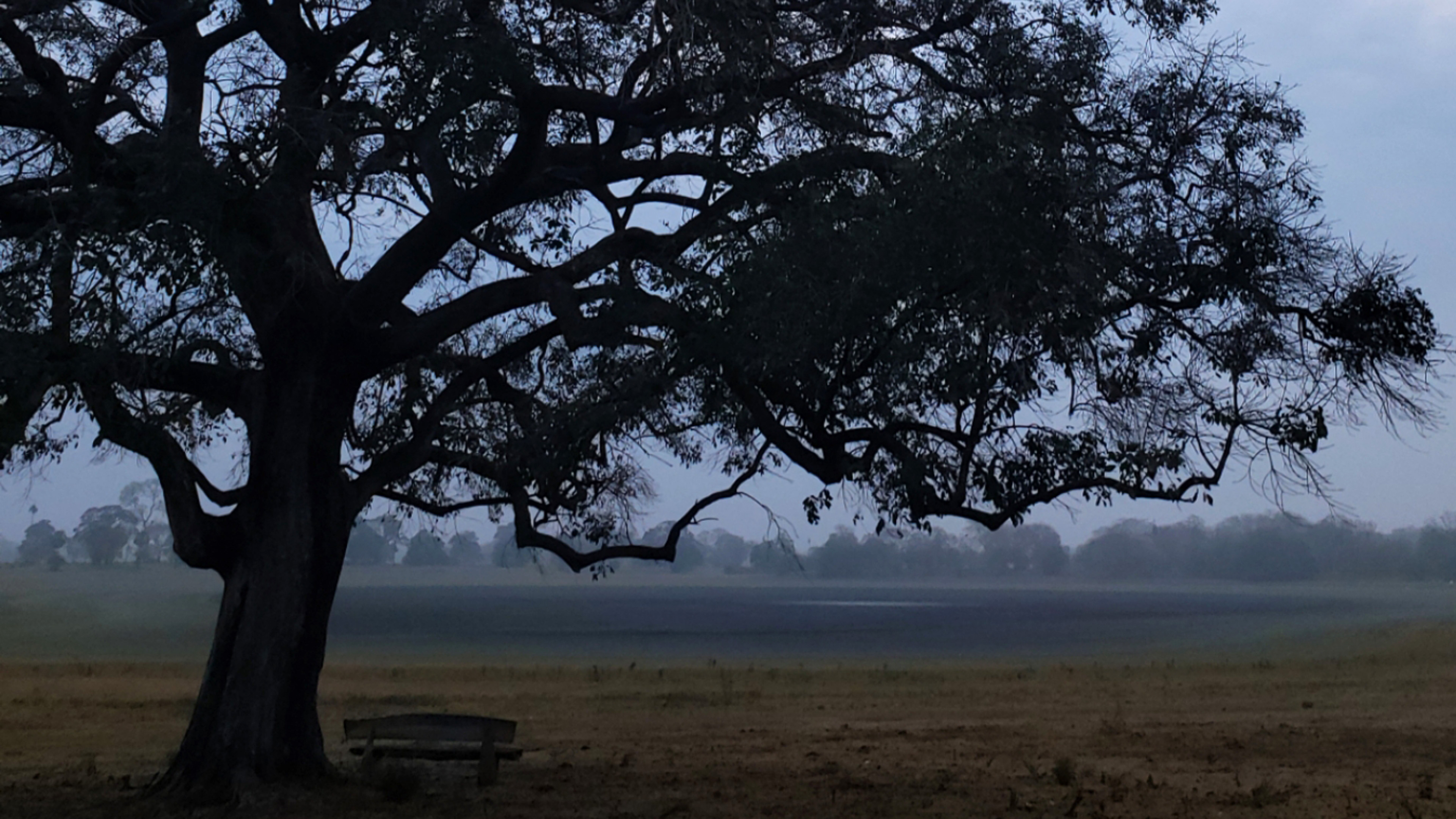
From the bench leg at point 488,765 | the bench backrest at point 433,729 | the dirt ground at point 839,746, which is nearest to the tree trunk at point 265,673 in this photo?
the dirt ground at point 839,746

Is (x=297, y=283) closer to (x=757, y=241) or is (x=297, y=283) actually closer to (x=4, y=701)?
(x=757, y=241)

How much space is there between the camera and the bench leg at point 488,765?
1383 cm

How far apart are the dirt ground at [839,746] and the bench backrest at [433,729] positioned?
0.39 meters

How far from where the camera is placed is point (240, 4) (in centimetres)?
1248

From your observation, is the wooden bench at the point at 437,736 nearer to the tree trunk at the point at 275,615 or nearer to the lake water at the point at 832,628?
the tree trunk at the point at 275,615

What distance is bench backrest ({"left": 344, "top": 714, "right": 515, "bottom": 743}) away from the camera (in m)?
13.5

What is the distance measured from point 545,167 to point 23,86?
4.94 meters

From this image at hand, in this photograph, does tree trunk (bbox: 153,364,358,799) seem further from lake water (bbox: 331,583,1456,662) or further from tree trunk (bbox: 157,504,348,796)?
lake water (bbox: 331,583,1456,662)

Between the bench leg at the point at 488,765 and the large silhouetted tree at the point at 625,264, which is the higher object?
the large silhouetted tree at the point at 625,264

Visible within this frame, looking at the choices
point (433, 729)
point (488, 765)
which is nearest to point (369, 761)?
point (433, 729)

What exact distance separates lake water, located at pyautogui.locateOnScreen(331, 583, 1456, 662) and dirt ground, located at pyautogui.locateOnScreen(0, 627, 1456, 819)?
64.7ft

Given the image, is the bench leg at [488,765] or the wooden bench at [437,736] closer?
the wooden bench at [437,736]

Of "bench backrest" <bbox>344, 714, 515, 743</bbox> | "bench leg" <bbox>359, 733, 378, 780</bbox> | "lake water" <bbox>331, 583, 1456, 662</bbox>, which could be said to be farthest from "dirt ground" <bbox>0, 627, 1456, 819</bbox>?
"lake water" <bbox>331, 583, 1456, 662</bbox>

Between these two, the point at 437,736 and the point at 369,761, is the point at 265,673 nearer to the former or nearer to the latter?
the point at 369,761
